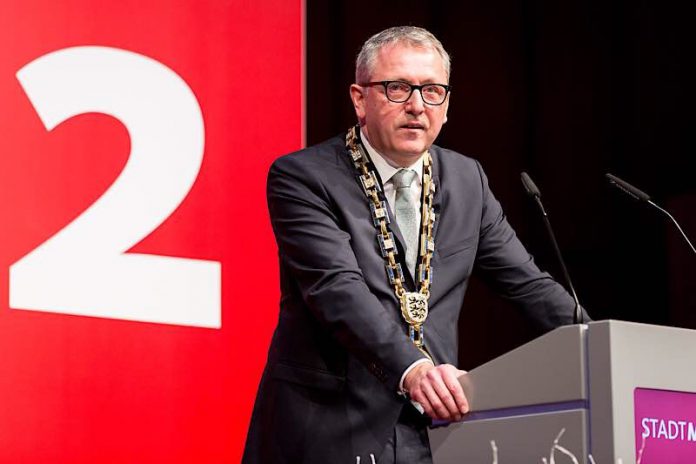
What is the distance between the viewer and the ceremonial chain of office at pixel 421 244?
2.12 metres

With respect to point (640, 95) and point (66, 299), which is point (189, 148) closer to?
point (66, 299)

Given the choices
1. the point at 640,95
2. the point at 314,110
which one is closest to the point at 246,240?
the point at 314,110

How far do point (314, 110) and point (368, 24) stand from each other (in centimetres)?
39

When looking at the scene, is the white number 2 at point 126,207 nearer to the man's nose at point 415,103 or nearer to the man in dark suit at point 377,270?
the man in dark suit at point 377,270

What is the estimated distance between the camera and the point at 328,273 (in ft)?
6.74

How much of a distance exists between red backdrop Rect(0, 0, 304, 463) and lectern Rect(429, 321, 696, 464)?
152cm

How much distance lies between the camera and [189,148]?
325cm

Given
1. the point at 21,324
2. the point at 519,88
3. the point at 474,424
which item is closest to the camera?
the point at 474,424

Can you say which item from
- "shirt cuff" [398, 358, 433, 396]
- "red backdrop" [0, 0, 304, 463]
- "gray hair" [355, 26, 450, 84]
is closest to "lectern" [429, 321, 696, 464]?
"shirt cuff" [398, 358, 433, 396]

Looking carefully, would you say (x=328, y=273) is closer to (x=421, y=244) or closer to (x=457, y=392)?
(x=421, y=244)

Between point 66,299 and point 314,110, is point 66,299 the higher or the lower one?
the lower one

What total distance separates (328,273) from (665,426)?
70 centimetres

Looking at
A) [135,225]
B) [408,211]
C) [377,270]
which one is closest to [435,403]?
[377,270]

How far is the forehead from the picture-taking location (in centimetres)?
226
